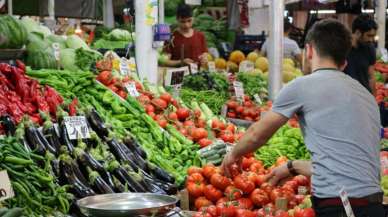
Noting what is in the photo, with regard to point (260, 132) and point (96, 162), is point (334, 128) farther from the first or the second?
point (96, 162)

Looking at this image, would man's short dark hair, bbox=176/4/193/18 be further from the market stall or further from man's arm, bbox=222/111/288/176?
man's arm, bbox=222/111/288/176

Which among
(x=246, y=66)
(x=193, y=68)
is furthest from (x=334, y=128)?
(x=246, y=66)

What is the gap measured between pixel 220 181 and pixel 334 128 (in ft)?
4.86

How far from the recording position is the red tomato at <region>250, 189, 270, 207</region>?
4.70 metres

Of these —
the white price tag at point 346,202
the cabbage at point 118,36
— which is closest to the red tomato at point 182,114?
the white price tag at point 346,202

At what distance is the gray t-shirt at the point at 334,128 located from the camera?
356cm

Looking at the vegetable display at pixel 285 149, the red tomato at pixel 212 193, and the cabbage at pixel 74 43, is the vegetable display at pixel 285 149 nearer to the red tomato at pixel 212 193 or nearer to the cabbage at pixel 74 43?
the red tomato at pixel 212 193

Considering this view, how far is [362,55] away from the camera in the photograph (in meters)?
7.88

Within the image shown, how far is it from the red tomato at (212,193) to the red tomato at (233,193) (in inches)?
2.8

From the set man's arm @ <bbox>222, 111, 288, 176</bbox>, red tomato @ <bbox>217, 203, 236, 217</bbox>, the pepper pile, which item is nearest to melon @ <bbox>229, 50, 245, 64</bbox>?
the pepper pile

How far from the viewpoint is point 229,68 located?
1157 cm

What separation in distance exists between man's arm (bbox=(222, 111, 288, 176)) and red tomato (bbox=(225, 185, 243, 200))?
886 millimetres

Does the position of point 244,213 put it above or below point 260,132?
below

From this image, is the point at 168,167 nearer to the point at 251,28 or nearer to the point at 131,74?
the point at 131,74
